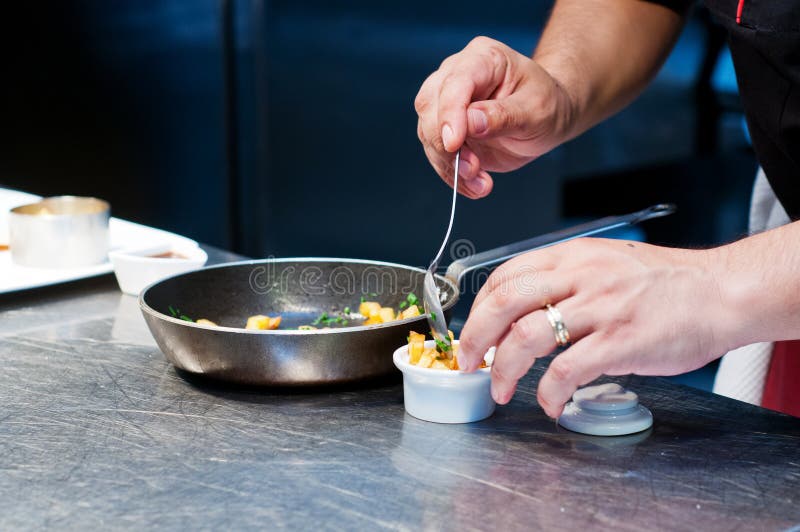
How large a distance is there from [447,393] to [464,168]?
1.31 feet

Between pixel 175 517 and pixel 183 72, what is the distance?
3021mm

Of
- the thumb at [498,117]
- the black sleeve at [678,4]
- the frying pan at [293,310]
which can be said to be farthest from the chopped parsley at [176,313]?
the black sleeve at [678,4]

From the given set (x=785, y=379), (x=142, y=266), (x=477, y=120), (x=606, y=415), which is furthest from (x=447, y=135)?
(x=785, y=379)

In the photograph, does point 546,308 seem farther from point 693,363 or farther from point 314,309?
point 314,309

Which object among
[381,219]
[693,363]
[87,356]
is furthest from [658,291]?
[381,219]

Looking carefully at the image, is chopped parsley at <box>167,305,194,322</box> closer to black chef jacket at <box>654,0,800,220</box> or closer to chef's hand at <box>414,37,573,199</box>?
chef's hand at <box>414,37,573,199</box>

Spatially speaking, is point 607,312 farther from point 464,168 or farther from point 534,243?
point 464,168

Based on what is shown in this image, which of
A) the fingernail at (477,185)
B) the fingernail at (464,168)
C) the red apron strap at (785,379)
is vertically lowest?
the red apron strap at (785,379)

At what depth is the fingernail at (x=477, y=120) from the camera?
1.24 meters

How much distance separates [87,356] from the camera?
1.27m

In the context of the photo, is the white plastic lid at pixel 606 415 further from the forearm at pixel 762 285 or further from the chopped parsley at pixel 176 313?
the chopped parsley at pixel 176 313

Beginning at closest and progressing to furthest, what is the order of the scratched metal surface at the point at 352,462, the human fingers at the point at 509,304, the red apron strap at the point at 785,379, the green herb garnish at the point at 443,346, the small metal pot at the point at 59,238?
the scratched metal surface at the point at 352,462, the human fingers at the point at 509,304, the green herb garnish at the point at 443,346, the red apron strap at the point at 785,379, the small metal pot at the point at 59,238

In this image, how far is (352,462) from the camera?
94 centimetres

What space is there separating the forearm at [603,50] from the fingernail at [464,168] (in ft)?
0.86
